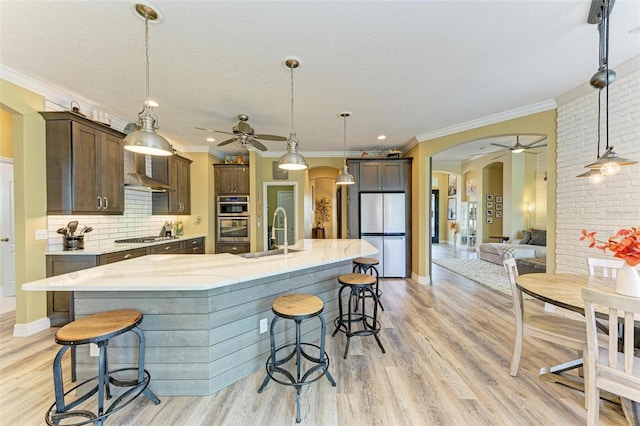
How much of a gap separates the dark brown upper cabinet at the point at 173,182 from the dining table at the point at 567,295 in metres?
5.25

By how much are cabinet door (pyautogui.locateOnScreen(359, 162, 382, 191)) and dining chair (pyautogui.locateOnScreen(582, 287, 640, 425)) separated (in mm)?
4024

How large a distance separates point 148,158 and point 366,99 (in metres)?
3.68

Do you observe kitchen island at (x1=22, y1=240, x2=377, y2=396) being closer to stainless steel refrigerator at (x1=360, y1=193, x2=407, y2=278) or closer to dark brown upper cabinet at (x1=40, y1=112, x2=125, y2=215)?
dark brown upper cabinet at (x1=40, y1=112, x2=125, y2=215)

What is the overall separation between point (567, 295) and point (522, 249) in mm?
4734

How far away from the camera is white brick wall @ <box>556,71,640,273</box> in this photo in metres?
2.55

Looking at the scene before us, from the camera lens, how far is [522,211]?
746 centimetres

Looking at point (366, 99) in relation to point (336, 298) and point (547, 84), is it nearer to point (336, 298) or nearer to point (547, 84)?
point (547, 84)

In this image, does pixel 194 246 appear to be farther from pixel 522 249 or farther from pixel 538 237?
pixel 538 237

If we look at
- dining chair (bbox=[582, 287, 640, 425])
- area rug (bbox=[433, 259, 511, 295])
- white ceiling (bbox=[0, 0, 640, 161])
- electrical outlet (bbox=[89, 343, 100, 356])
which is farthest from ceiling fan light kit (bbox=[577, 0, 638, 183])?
electrical outlet (bbox=[89, 343, 100, 356])

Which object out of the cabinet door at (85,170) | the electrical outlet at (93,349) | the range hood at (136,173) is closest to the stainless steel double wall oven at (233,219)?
the range hood at (136,173)

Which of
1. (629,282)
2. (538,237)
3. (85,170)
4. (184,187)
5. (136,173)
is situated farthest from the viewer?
(538,237)

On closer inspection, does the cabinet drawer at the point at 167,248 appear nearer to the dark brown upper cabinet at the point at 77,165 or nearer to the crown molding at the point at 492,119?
the dark brown upper cabinet at the point at 77,165

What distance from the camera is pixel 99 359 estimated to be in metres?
1.49

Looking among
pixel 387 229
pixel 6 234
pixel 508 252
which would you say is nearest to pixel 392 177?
pixel 387 229
